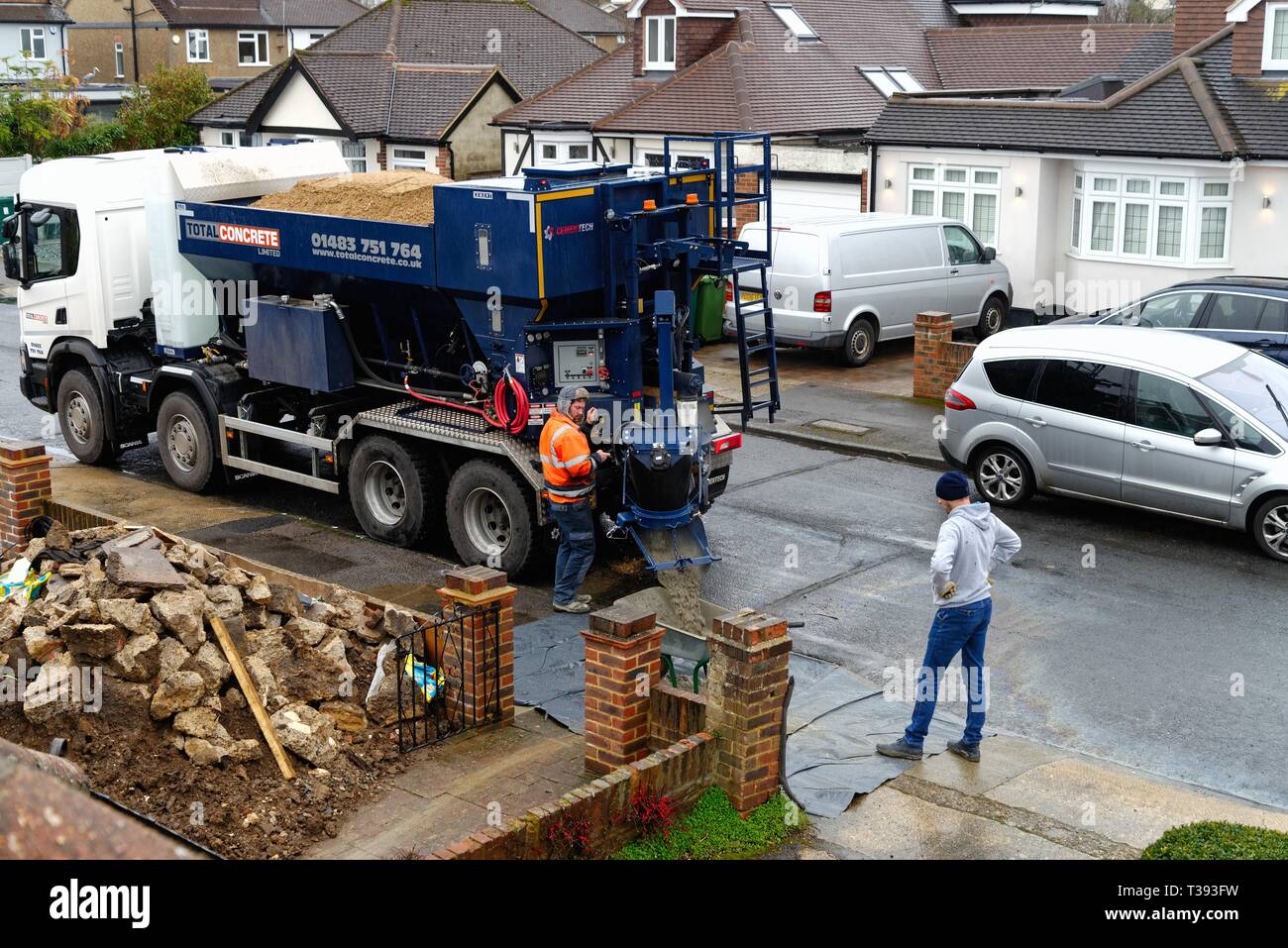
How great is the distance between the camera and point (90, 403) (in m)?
16.0

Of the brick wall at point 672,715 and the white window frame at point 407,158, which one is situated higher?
the white window frame at point 407,158

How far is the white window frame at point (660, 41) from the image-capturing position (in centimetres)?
3048

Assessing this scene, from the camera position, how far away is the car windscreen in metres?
12.9

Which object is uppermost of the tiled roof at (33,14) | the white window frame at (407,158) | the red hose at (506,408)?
the tiled roof at (33,14)

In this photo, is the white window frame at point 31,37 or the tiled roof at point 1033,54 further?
the white window frame at point 31,37

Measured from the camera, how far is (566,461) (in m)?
11.4

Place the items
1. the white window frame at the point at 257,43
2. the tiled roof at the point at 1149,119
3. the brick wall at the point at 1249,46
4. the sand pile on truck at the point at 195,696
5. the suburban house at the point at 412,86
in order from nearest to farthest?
the sand pile on truck at the point at 195,696, the tiled roof at the point at 1149,119, the brick wall at the point at 1249,46, the suburban house at the point at 412,86, the white window frame at the point at 257,43

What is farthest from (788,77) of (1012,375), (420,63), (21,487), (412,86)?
(21,487)

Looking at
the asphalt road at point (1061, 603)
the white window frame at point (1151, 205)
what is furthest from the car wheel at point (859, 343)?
the asphalt road at point (1061, 603)

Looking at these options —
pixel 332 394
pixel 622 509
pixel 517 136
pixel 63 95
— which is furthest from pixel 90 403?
pixel 63 95

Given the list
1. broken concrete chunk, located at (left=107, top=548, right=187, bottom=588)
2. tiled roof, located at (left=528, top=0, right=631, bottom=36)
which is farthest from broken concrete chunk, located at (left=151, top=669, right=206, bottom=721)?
tiled roof, located at (left=528, top=0, right=631, bottom=36)

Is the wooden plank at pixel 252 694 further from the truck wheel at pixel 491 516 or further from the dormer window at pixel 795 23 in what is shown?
the dormer window at pixel 795 23

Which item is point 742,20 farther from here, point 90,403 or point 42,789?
point 42,789

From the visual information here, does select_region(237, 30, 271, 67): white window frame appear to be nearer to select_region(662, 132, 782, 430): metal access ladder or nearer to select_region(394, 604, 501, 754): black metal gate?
select_region(662, 132, 782, 430): metal access ladder
